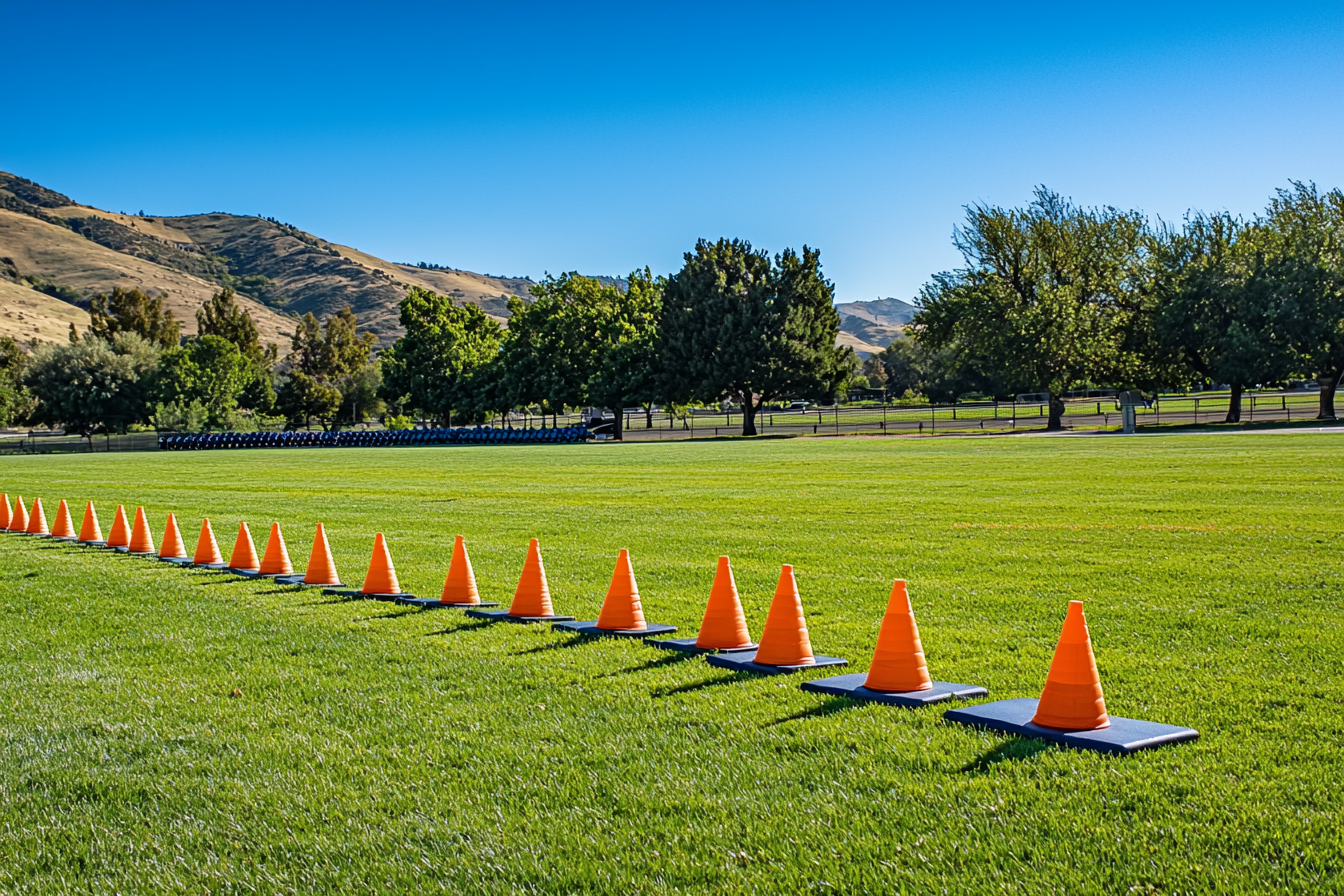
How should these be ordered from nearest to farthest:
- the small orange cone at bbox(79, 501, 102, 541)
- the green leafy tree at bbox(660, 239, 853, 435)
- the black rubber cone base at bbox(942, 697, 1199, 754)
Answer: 1. the black rubber cone base at bbox(942, 697, 1199, 754)
2. the small orange cone at bbox(79, 501, 102, 541)
3. the green leafy tree at bbox(660, 239, 853, 435)

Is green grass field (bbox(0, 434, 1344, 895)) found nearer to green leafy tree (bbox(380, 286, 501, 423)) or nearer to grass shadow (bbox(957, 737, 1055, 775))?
grass shadow (bbox(957, 737, 1055, 775))

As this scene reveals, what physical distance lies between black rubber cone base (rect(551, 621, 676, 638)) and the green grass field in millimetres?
213

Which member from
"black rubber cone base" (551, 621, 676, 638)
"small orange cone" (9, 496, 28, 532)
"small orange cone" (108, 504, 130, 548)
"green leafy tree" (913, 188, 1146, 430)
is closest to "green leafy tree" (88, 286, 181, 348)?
"green leafy tree" (913, 188, 1146, 430)

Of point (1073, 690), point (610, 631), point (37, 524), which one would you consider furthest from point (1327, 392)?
point (1073, 690)

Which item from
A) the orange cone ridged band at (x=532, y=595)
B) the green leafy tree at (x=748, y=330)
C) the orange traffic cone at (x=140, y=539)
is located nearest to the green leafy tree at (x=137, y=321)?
the green leafy tree at (x=748, y=330)

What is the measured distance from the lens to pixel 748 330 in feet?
237

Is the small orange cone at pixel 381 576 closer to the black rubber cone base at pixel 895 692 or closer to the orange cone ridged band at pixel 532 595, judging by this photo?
the orange cone ridged band at pixel 532 595

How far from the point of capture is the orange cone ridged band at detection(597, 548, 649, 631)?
847 cm

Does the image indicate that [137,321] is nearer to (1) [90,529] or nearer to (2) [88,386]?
(2) [88,386]

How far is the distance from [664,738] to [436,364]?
300 feet

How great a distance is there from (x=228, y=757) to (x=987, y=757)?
379 cm

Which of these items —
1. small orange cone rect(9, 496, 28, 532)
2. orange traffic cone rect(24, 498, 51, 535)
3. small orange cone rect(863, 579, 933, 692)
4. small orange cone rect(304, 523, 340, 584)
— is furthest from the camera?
small orange cone rect(9, 496, 28, 532)

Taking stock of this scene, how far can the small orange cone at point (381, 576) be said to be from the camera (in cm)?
1059

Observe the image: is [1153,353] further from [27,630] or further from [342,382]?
[342,382]
